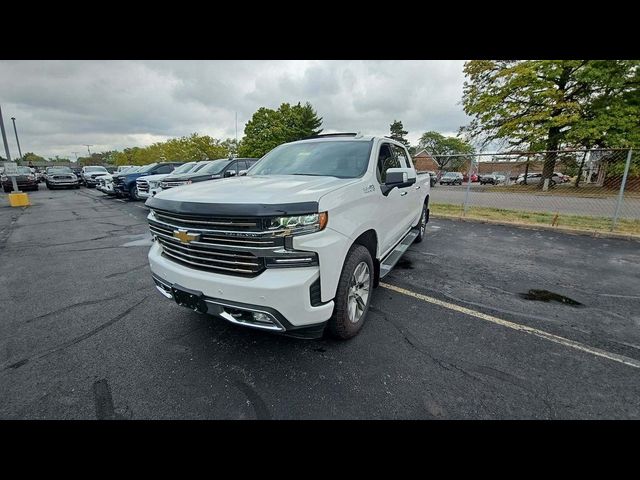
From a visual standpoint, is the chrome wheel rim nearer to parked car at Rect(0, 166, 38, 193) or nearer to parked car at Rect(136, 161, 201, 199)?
parked car at Rect(136, 161, 201, 199)

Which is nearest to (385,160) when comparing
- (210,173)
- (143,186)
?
(210,173)

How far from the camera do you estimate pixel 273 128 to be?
42.7 metres

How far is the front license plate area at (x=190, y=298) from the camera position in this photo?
2230 mm

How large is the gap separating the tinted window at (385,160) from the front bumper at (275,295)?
1842mm

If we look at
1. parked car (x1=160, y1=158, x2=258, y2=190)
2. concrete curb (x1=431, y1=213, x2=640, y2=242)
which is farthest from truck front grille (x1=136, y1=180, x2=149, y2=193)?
concrete curb (x1=431, y1=213, x2=640, y2=242)

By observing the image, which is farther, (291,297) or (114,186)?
(114,186)

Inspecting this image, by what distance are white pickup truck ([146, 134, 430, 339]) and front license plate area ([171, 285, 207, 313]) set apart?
0.03ft

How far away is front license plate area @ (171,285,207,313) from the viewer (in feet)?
7.32

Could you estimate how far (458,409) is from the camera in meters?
2.00
